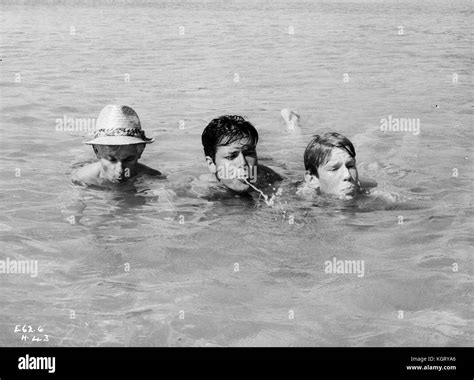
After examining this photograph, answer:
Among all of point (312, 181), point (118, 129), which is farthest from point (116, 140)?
point (312, 181)

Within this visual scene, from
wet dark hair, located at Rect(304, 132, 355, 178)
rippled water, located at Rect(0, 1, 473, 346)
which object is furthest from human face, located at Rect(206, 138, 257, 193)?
wet dark hair, located at Rect(304, 132, 355, 178)

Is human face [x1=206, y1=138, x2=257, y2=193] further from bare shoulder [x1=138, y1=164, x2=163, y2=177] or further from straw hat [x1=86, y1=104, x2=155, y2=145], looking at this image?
bare shoulder [x1=138, y1=164, x2=163, y2=177]

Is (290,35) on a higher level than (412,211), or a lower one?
higher

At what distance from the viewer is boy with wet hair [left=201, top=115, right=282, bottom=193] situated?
5832 millimetres

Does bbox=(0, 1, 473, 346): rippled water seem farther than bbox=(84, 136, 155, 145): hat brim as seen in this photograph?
No

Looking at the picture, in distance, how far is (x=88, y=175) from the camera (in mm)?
6414

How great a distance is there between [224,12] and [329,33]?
22.7ft

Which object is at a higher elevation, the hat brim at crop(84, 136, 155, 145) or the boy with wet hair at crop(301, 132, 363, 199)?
the hat brim at crop(84, 136, 155, 145)

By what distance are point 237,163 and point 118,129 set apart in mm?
1076

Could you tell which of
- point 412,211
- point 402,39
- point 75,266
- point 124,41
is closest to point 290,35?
point 402,39

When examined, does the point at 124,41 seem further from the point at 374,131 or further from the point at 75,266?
the point at 75,266

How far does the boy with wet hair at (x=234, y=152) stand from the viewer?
5832 mm

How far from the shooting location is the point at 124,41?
16281 mm

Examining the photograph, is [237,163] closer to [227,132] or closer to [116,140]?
[227,132]
